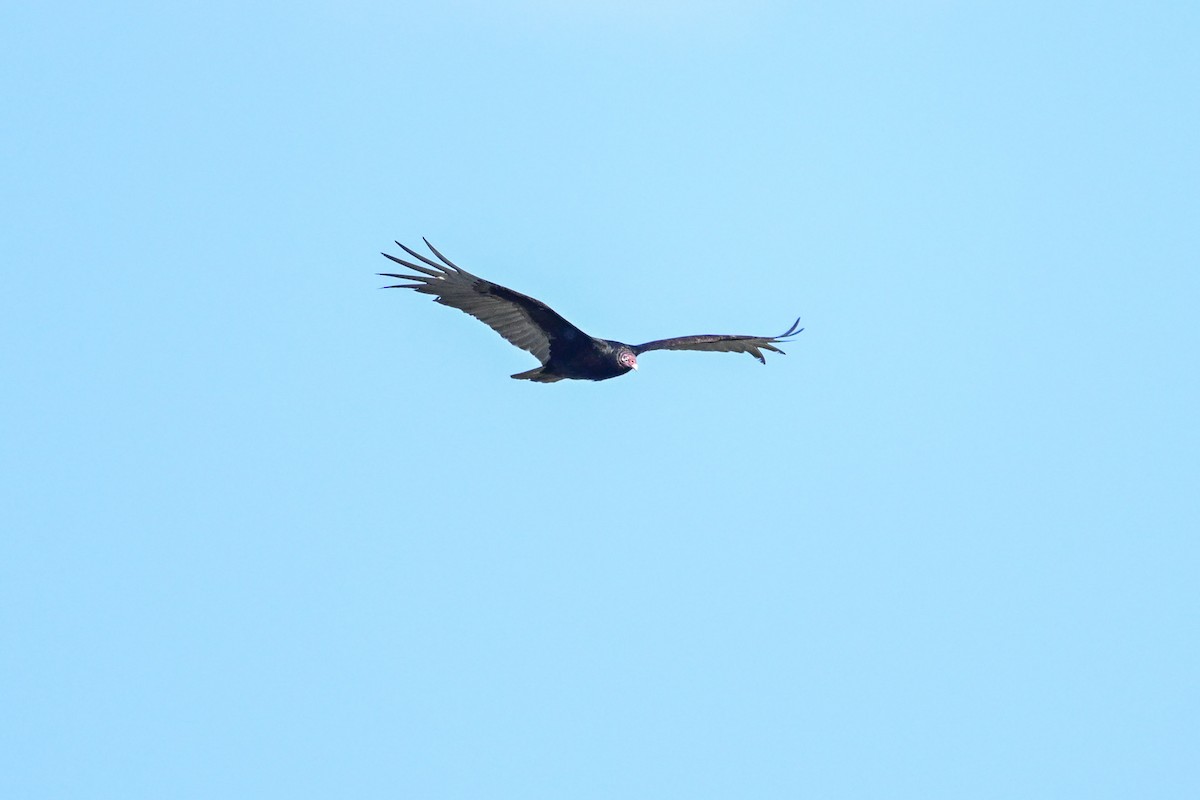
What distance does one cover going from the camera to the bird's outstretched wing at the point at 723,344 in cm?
2714

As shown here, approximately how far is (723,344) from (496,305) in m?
5.30

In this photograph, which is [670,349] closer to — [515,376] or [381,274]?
[515,376]

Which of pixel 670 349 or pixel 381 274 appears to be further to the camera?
pixel 670 349

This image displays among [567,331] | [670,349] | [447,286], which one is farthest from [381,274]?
[670,349]

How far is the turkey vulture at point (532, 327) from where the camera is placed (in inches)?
950

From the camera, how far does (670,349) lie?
27750 mm

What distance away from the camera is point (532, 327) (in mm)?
25531

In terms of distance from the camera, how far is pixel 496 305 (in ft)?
82.3

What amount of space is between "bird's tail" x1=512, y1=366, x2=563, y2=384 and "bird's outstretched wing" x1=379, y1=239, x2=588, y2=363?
23 centimetres

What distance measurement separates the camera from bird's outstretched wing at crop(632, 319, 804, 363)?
1069 inches

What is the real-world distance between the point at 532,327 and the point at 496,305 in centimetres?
77

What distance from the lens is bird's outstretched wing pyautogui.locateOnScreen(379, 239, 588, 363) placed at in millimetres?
23969

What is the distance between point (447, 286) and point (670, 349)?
4975 millimetres

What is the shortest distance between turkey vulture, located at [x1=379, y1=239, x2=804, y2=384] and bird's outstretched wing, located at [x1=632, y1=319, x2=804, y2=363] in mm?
28
